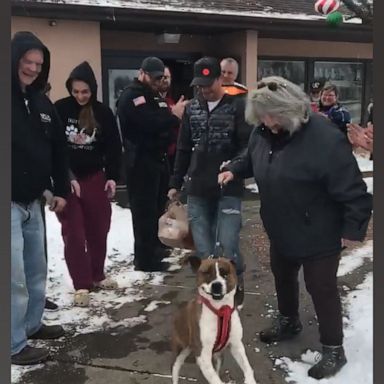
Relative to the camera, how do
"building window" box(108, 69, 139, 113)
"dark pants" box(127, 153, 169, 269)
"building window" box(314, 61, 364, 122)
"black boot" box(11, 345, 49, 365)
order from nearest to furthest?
"black boot" box(11, 345, 49, 365)
"dark pants" box(127, 153, 169, 269)
"building window" box(108, 69, 139, 113)
"building window" box(314, 61, 364, 122)

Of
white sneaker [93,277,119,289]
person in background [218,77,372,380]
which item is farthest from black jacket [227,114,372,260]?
white sneaker [93,277,119,289]

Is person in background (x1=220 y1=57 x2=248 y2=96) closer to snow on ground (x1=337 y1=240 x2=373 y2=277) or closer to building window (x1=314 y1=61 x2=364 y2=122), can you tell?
snow on ground (x1=337 y1=240 x2=373 y2=277)

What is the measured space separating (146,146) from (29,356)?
79.5 inches

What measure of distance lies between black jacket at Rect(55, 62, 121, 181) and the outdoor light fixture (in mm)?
5940

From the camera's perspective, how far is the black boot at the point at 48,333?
3932 millimetres

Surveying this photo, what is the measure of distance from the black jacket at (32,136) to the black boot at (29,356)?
0.91 meters

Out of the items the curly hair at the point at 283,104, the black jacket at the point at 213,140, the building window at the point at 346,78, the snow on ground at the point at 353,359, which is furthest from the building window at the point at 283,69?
the curly hair at the point at 283,104

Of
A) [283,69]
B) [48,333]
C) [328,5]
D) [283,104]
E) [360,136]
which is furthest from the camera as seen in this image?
[283,69]

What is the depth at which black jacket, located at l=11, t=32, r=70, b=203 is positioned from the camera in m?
3.31

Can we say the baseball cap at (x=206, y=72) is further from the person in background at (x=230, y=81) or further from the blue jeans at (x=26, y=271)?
the blue jeans at (x=26, y=271)

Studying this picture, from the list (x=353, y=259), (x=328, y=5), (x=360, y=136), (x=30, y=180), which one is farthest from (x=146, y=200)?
(x=328, y=5)

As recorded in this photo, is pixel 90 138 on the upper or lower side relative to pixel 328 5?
lower

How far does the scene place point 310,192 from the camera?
10.3 feet

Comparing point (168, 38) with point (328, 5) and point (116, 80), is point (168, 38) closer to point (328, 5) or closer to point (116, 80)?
point (116, 80)
